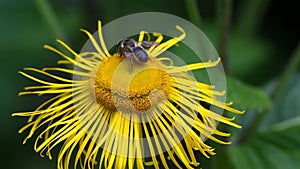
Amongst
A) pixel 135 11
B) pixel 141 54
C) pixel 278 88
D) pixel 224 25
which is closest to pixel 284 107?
pixel 278 88

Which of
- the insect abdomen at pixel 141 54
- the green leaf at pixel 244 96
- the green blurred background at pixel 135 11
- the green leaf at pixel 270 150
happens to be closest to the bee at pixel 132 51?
the insect abdomen at pixel 141 54

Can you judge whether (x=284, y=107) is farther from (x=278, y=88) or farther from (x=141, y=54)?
(x=141, y=54)

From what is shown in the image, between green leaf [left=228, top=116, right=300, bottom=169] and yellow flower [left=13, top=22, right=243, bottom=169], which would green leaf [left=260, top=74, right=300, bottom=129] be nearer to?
green leaf [left=228, top=116, right=300, bottom=169]

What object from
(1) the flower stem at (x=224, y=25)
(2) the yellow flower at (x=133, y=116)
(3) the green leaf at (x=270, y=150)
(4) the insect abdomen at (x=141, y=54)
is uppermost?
(1) the flower stem at (x=224, y=25)

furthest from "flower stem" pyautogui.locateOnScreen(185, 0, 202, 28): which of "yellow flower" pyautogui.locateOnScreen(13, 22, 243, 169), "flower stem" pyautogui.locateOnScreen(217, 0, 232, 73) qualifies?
"yellow flower" pyautogui.locateOnScreen(13, 22, 243, 169)

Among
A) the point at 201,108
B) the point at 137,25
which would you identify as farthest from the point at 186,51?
the point at 201,108

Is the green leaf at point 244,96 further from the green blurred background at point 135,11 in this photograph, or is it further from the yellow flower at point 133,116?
the green blurred background at point 135,11
